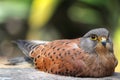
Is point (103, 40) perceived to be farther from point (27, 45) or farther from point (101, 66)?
point (27, 45)

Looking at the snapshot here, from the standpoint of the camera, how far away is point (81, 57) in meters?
5.58

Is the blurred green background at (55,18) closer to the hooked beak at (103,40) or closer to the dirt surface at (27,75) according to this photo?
the dirt surface at (27,75)

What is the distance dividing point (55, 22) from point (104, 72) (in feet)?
13.2

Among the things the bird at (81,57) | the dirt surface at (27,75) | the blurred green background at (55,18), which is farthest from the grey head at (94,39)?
the blurred green background at (55,18)

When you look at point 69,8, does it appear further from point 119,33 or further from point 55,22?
point 119,33

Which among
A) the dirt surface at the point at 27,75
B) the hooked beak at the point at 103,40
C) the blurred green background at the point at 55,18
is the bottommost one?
the dirt surface at the point at 27,75

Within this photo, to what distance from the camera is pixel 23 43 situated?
627 cm

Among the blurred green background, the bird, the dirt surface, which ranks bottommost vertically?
the dirt surface

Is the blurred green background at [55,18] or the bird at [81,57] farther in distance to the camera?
the blurred green background at [55,18]

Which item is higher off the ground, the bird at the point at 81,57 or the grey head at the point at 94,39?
the grey head at the point at 94,39

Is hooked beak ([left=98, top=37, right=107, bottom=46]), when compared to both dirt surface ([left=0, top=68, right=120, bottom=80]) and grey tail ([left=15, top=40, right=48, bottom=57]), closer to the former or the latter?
dirt surface ([left=0, top=68, right=120, bottom=80])

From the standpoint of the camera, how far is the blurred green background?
9.18 meters

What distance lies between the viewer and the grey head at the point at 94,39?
18.3 ft

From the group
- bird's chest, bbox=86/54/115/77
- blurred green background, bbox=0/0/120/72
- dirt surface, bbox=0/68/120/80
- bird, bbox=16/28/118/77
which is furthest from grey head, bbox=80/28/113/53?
blurred green background, bbox=0/0/120/72
